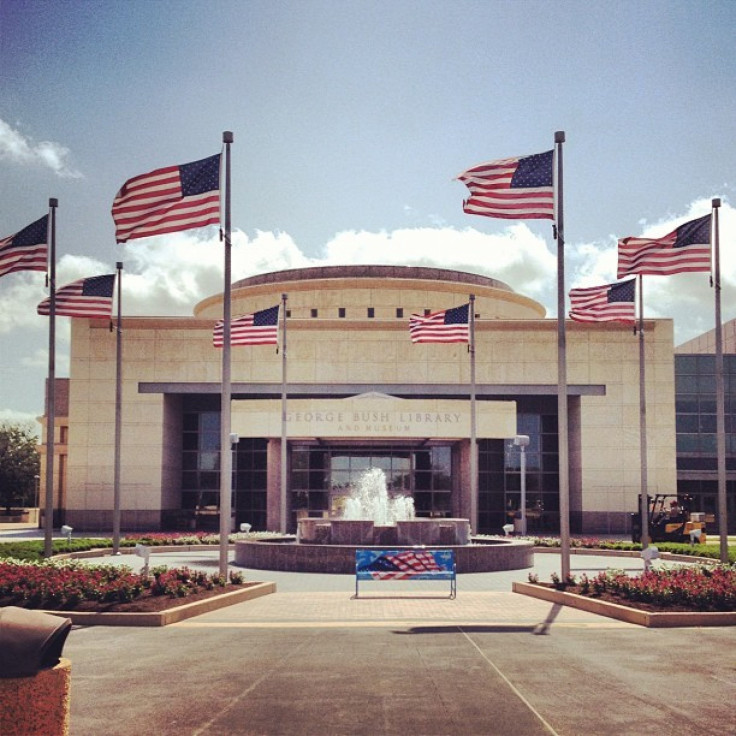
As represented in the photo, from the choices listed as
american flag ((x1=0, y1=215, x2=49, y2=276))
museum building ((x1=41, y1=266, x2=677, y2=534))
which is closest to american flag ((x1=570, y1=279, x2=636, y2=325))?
museum building ((x1=41, y1=266, x2=677, y2=534))

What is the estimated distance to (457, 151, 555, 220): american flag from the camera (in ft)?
71.8

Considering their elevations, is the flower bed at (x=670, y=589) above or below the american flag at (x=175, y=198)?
below

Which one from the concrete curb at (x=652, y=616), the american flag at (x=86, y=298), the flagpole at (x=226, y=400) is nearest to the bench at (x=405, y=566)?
the flagpole at (x=226, y=400)

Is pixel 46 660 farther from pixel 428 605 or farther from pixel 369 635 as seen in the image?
pixel 428 605

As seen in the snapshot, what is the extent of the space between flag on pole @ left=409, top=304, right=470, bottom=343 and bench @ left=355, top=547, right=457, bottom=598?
Answer: 56.3 ft

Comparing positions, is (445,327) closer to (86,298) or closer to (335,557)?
(335,557)

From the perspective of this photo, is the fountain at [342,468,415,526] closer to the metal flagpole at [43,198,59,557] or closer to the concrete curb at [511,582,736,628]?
the metal flagpole at [43,198,59,557]

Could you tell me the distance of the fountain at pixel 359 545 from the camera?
27.9 meters

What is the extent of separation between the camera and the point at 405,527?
29688 millimetres

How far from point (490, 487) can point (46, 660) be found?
4976 centimetres

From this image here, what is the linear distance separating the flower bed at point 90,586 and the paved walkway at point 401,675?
4.31ft

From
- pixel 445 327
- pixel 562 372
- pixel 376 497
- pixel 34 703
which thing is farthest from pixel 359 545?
pixel 376 497

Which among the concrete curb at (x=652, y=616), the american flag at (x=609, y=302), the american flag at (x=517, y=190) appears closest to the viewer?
the concrete curb at (x=652, y=616)

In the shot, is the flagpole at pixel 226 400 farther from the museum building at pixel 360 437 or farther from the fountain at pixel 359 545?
the museum building at pixel 360 437
